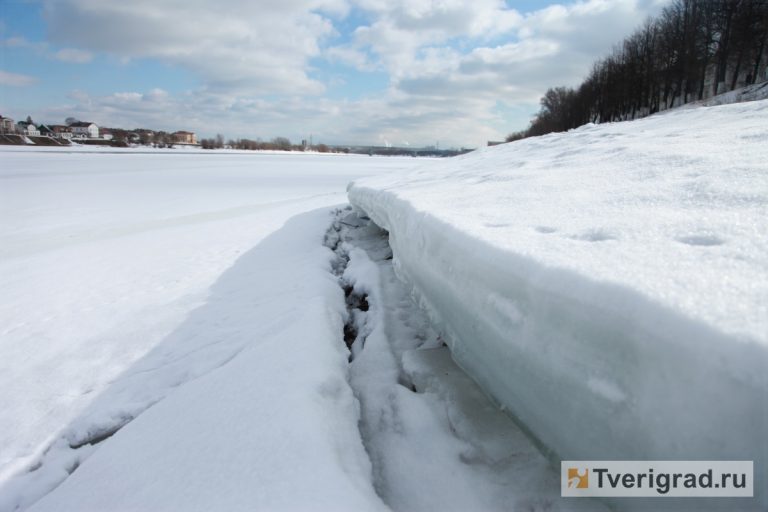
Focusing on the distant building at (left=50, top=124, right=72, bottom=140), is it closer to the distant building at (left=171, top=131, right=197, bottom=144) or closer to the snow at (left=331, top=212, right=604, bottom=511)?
the distant building at (left=171, top=131, right=197, bottom=144)

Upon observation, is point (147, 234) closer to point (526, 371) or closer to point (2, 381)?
point (2, 381)

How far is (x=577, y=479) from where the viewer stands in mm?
1140

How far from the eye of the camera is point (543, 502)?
1.27 meters

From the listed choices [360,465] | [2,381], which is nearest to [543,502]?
[360,465]

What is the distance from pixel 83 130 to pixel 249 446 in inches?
3959

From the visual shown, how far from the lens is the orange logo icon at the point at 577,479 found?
110 centimetres

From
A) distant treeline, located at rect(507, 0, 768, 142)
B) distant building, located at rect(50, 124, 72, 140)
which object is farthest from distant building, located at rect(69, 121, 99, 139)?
distant treeline, located at rect(507, 0, 768, 142)

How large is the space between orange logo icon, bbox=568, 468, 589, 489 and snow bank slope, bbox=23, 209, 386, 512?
580mm

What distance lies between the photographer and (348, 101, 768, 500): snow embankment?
758 mm

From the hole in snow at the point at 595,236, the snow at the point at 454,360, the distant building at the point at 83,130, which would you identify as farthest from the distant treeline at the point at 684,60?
the distant building at the point at 83,130

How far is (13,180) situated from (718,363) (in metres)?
19.6
